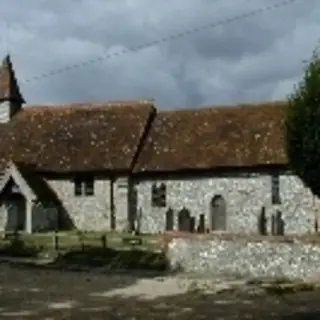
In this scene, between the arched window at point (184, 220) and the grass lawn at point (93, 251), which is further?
the arched window at point (184, 220)

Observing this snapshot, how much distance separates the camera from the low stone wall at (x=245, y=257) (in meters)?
25.1

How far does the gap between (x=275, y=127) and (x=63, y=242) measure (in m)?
16.9

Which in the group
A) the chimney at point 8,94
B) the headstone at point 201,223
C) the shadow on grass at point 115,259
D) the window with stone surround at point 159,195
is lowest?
the shadow on grass at point 115,259

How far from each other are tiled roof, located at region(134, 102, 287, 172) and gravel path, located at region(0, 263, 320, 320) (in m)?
20.0

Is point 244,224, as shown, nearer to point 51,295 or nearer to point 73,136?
point 73,136

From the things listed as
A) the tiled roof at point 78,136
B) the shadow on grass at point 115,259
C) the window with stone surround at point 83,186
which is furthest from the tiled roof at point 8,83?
the shadow on grass at point 115,259

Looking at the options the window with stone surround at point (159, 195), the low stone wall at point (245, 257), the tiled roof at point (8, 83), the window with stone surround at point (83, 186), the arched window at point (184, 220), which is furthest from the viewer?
the tiled roof at point (8, 83)

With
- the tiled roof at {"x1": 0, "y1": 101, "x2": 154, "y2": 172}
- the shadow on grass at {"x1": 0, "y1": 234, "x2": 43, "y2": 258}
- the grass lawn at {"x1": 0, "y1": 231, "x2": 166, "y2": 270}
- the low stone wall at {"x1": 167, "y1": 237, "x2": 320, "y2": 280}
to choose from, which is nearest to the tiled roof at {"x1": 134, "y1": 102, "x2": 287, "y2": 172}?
the tiled roof at {"x1": 0, "y1": 101, "x2": 154, "y2": 172}

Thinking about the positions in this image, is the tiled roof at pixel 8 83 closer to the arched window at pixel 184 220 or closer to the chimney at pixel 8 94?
the chimney at pixel 8 94

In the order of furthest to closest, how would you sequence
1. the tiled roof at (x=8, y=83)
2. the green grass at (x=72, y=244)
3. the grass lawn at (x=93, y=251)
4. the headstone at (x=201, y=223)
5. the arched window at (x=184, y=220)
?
the tiled roof at (x=8, y=83) → the headstone at (x=201, y=223) → the arched window at (x=184, y=220) → the green grass at (x=72, y=244) → the grass lawn at (x=93, y=251)

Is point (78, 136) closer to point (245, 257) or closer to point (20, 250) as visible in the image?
point (20, 250)

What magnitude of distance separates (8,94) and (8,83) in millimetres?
1922

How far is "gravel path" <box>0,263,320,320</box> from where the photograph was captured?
663 inches

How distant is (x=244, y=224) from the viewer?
4475 cm
